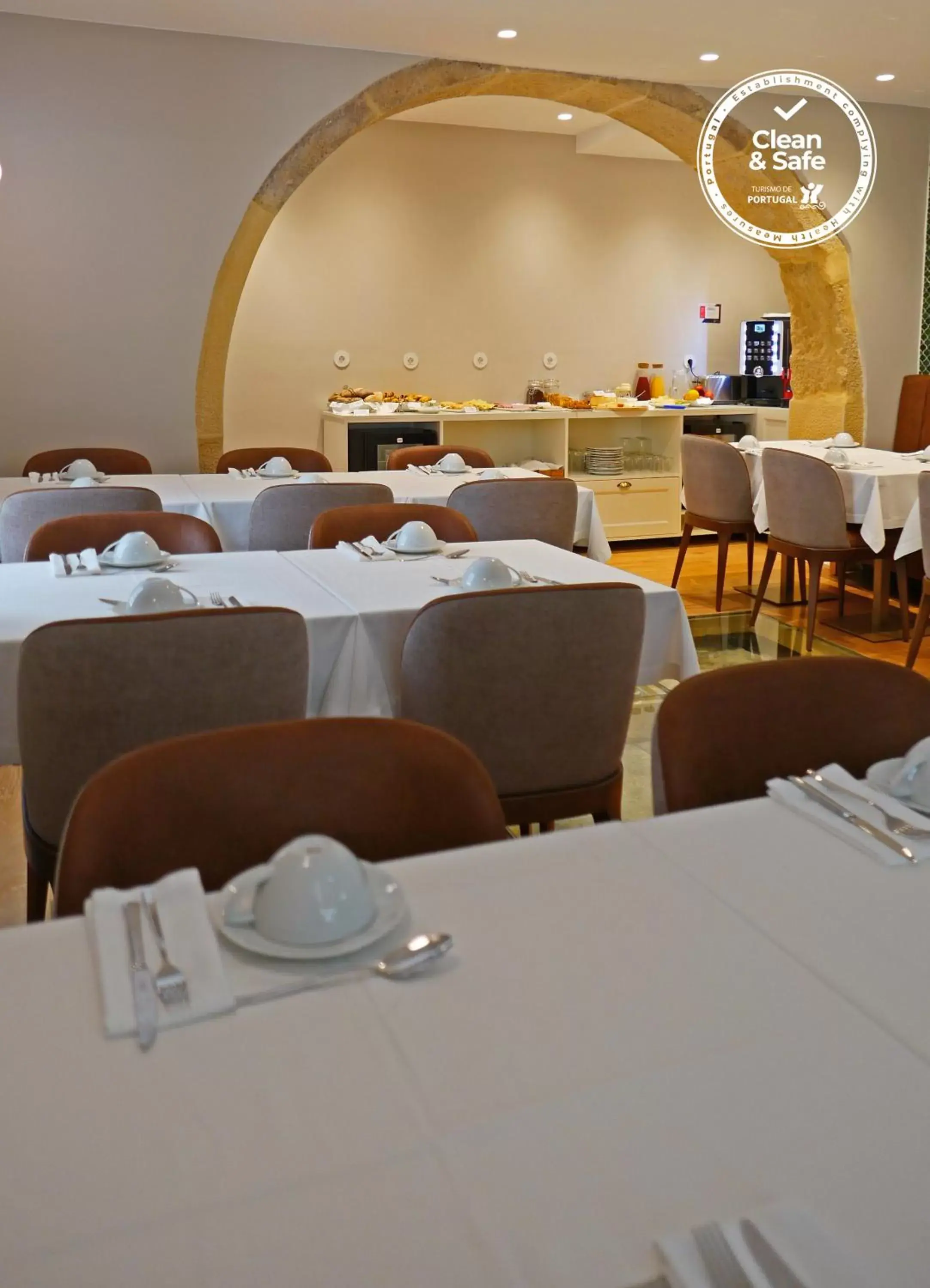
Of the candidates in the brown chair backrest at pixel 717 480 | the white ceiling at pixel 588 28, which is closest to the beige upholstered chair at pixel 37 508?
the white ceiling at pixel 588 28

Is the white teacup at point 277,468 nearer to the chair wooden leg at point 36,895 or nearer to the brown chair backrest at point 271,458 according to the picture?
the brown chair backrest at point 271,458

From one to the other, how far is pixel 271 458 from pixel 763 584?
2335 mm

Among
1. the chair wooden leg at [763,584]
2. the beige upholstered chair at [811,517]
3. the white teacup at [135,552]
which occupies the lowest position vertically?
the chair wooden leg at [763,584]

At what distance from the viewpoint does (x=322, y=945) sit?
3.52 feet

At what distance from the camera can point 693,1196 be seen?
0.77 meters

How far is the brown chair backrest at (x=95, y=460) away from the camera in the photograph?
5.20m

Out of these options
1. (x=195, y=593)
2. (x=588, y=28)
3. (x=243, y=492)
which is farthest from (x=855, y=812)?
(x=588, y=28)

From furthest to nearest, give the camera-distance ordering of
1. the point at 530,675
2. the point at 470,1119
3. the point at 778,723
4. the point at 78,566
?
the point at 78,566 → the point at 530,675 → the point at 778,723 → the point at 470,1119

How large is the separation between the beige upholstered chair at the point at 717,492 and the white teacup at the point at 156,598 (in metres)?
3.88

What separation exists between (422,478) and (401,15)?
1.93 m

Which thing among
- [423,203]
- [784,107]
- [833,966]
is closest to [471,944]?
[833,966]

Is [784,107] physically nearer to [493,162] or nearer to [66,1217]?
[493,162]

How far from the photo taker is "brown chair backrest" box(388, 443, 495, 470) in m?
5.51

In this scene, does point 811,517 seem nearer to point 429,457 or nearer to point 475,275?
point 429,457
